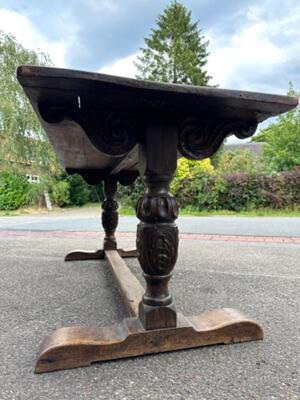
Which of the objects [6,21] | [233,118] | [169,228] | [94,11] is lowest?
[169,228]

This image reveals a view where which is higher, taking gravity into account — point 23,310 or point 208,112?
point 208,112

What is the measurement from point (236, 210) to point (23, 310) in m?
8.03

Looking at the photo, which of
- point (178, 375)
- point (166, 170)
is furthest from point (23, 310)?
point (166, 170)

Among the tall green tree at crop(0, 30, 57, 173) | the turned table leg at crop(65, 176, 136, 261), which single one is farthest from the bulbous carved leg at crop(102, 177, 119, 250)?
the tall green tree at crop(0, 30, 57, 173)

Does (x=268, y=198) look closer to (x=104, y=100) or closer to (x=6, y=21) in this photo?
(x=104, y=100)

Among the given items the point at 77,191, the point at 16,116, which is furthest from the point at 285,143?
the point at 16,116

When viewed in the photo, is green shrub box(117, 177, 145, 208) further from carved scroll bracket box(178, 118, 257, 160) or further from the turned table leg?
carved scroll bracket box(178, 118, 257, 160)

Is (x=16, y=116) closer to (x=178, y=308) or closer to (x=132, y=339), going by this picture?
(x=178, y=308)

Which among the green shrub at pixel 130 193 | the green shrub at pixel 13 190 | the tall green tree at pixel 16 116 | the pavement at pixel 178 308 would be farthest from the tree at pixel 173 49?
the pavement at pixel 178 308

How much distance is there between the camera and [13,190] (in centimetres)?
1295

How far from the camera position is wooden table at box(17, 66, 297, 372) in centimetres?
104

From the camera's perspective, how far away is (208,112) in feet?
3.82

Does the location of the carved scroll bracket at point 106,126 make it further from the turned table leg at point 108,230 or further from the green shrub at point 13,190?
the green shrub at point 13,190

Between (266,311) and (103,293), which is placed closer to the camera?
(266,311)
